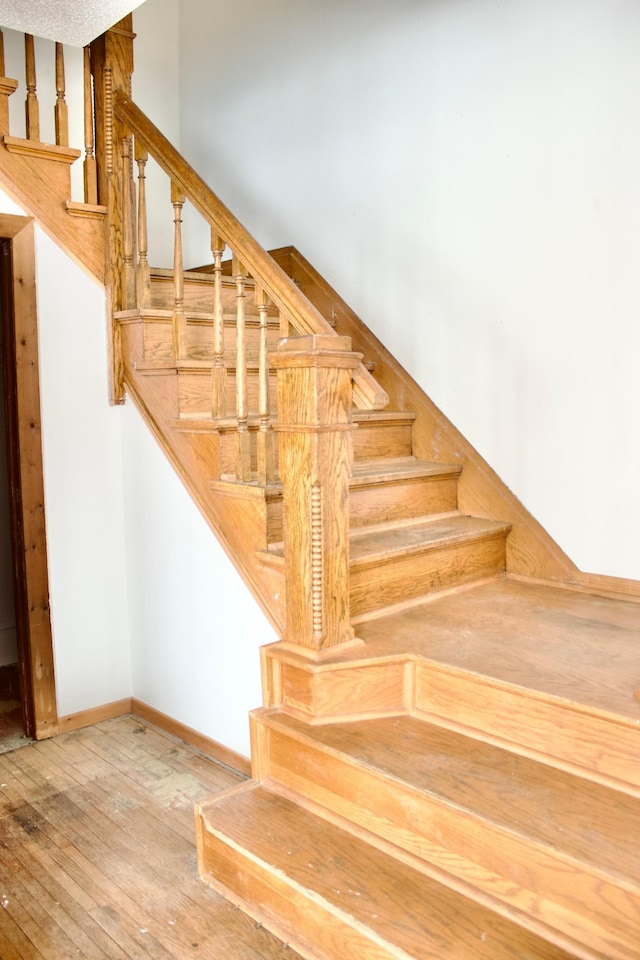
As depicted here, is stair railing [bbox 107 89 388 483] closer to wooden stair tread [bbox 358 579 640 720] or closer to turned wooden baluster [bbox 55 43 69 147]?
turned wooden baluster [bbox 55 43 69 147]

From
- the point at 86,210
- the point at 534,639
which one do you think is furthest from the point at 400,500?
the point at 86,210

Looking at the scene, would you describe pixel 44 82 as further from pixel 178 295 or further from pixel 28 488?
pixel 28 488

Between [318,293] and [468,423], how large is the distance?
1089 millimetres

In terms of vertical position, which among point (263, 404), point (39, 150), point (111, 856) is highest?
point (39, 150)

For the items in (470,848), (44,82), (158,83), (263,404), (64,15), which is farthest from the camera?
(158,83)

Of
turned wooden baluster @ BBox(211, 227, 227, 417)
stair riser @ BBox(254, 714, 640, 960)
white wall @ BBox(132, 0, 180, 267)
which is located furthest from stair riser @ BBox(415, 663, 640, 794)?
white wall @ BBox(132, 0, 180, 267)

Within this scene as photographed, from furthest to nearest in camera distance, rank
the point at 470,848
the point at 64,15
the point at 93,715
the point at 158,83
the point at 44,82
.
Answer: the point at 158,83 → the point at 44,82 → the point at 93,715 → the point at 64,15 → the point at 470,848

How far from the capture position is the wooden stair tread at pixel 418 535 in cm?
255

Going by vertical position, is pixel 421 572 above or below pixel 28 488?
below

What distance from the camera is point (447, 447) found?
3.26m

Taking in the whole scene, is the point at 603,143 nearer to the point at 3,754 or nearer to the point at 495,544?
the point at 495,544

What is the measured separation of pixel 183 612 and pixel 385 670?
1049 mm

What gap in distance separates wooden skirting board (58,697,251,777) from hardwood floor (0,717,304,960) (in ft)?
0.11

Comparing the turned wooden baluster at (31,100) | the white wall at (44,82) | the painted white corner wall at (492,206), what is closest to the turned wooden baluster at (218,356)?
the turned wooden baluster at (31,100)
